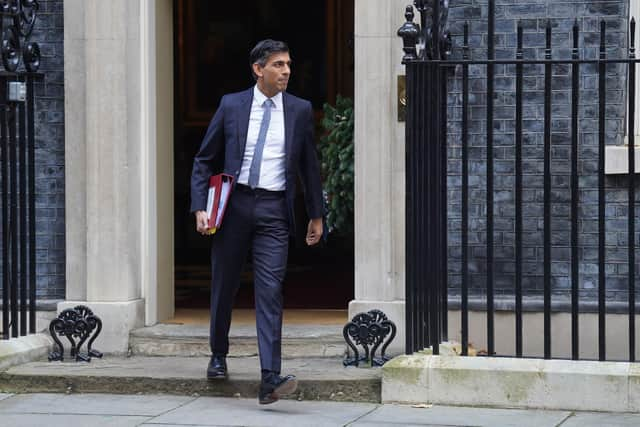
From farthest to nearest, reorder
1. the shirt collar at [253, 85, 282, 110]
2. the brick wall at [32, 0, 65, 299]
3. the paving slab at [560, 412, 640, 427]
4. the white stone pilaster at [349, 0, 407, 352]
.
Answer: the brick wall at [32, 0, 65, 299] → the white stone pilaster at [349, 0, 407, 352] → the shirt collar at [253, 85, 282, 110] → the paving slab at [560, 412, 640, 427]

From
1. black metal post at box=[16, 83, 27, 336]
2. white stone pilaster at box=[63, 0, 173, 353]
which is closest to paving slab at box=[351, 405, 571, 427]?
white stone pilaster at box=[63, 0, 173, 353]

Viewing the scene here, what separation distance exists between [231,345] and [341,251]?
5301 millimetres

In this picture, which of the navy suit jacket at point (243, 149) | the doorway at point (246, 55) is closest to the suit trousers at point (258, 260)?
the navy suit jacket at point (243, 149)

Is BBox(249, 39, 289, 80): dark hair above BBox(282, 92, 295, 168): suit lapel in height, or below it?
above

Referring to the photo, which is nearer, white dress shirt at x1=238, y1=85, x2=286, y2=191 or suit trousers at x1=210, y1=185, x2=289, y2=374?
suit trousers at x1=210, y1=185, x2=289, y2=374

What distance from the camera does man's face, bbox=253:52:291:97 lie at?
25.4 ft

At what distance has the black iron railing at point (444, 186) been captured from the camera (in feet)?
25.4

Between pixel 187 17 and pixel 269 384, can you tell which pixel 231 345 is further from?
pixel 187 17

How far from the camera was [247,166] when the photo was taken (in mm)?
7816

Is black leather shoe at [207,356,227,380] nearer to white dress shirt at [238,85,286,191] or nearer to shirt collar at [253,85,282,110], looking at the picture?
white dress shirt at [238,85,286,191]

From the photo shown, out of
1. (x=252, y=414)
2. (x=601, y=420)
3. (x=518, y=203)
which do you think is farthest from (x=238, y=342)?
(x=601, y=420)

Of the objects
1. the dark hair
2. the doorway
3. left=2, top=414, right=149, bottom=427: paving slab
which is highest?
the doorway

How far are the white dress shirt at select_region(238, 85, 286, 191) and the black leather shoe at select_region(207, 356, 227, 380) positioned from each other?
1021 mm

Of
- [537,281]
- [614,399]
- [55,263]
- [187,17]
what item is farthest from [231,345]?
[187,17]
